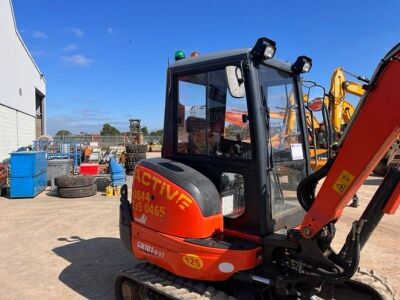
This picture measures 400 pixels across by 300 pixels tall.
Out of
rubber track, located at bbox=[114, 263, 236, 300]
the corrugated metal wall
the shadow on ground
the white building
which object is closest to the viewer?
rubber track, located at bbox=[114, 263, 236, 300]

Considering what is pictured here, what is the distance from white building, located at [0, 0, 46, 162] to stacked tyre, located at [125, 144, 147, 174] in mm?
5483

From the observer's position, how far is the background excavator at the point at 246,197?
3320mm

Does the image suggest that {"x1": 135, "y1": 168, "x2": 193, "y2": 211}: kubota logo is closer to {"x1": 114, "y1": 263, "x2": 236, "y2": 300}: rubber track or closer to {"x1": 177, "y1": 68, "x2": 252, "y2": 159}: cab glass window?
{"x1": 177, "y1": 68, "x2": 252, "y2": 159}: cab glass window

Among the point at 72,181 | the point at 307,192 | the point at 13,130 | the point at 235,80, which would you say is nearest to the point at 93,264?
the point at 307,192

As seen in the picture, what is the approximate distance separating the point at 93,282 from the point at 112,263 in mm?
711

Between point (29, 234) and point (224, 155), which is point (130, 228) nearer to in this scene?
point (224, 155)

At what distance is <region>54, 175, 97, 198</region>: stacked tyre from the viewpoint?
12.0 m

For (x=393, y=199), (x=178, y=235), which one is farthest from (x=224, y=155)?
(x=393, y=199)

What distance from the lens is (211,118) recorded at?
4129 millimetres

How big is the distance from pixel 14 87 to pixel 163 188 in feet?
69.4

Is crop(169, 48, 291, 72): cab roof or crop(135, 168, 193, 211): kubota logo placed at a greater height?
crop(169, 48, 291, 72): cab roof

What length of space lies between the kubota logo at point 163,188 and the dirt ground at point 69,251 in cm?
162

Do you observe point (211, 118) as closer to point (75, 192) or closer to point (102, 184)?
point (75, 192)

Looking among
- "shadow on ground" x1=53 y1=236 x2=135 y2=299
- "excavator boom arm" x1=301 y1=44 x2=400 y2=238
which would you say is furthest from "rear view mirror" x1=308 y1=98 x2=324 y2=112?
"shadow on ground" x1=53 y1=236 x2=135 y2=299
